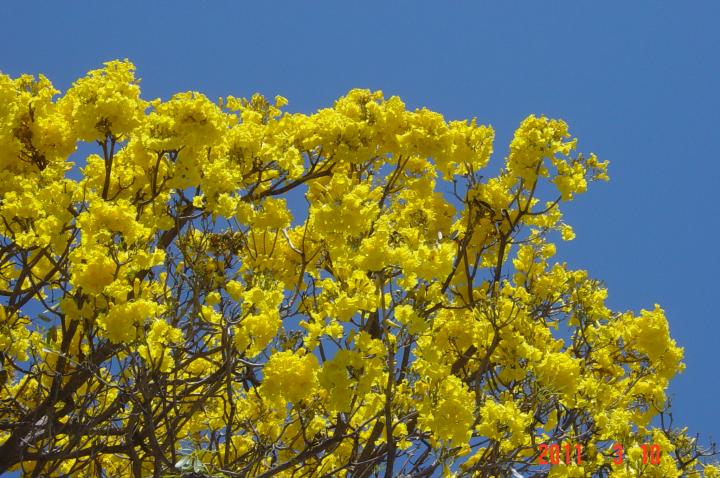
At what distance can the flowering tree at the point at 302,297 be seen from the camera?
3.82 m

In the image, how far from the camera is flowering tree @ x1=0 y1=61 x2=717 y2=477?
12.5 ft

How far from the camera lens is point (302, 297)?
5.34m

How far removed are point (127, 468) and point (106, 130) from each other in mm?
3708

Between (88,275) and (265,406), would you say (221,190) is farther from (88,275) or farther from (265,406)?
(265,406)

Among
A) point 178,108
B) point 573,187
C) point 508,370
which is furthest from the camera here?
point 573,187

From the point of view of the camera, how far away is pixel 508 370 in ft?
16.3

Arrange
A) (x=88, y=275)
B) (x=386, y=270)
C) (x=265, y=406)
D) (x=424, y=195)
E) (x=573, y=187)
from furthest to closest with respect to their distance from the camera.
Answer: (x=424, y=195) < (x=265, y=406) < (x=573, y=187) < (x=386, y=270) < (x=88, y=275)

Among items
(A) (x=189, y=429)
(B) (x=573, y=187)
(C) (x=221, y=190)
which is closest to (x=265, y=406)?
(A) (x=189, y=429)
